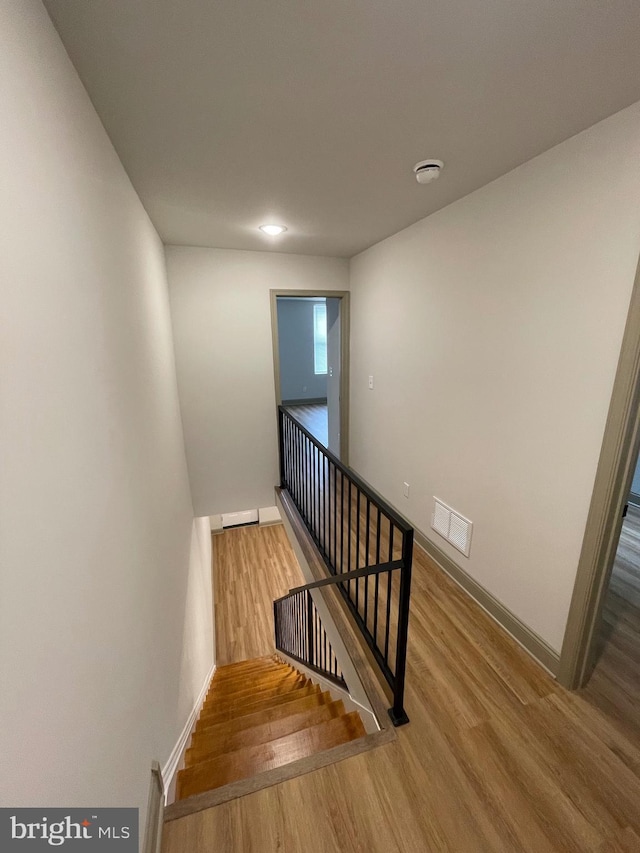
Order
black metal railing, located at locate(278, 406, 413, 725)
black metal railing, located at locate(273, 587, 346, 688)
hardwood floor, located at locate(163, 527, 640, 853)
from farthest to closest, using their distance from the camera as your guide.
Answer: black metal railing, located at locate(273, 587, 346, 688) < black metal railing, located at locate(278, 406, 413, 725) < hardwood floor, located at locate(163, 527, 640, 853)

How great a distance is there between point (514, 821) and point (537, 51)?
2553 mm

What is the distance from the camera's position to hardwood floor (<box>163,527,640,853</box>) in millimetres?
1160

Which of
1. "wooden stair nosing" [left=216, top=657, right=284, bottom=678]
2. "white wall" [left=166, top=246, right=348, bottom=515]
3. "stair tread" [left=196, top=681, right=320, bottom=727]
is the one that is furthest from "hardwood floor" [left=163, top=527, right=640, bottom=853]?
"white wall" [left=166, top=246, right=348, bottom=515]

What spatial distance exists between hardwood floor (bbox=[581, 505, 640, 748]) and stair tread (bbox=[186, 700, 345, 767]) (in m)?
1.36

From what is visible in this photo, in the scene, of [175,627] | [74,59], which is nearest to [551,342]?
[74,59]

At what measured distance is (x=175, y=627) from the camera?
2035 millimetres

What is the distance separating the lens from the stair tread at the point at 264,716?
2133mm

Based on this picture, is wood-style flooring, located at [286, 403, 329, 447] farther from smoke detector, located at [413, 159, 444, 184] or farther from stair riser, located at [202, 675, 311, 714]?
smoke detector, located at [413, 159, 444, 184]

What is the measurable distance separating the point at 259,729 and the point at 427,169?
326 centimetres

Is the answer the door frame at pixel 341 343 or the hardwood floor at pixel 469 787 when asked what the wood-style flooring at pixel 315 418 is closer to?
the door frame at pixel 341 343

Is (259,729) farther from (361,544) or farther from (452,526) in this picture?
(452,526)

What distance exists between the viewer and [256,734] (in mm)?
1989

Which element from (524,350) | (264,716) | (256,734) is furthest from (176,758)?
(524,350)

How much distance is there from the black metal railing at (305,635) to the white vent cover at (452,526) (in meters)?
1.06
